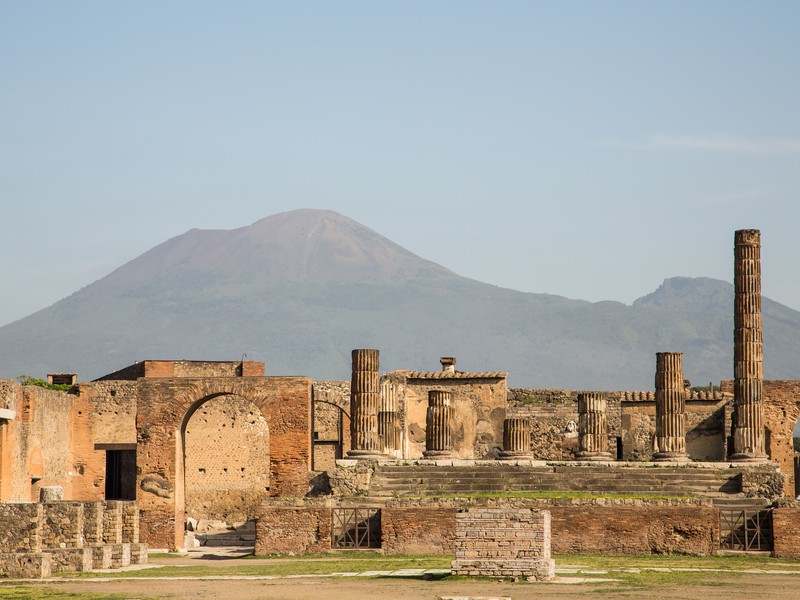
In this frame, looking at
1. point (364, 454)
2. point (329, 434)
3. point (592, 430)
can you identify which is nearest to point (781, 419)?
point (592, 430)

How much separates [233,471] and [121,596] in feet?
72.1

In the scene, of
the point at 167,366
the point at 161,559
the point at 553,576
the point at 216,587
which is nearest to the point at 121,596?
the point at 216,587

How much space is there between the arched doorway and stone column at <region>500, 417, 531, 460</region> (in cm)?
844

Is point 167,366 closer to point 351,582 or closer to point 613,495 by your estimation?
point 613,495

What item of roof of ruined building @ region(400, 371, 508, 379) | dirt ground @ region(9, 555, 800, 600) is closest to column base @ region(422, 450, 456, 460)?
roof of ruined building @ region(400, 371, 508, 379)

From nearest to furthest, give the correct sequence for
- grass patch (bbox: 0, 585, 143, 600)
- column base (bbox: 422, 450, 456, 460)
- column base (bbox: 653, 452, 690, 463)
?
grass patch (bbox: 0, 585, 143, 600) → column base (bbox: 653, 452, 690, 463) → column base (bbox: 422, 450, 456, 460)

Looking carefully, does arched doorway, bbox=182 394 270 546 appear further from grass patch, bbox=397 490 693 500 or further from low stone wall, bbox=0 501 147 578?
low stone wall, bbox=0 501 147 578

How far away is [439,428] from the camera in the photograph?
123ft

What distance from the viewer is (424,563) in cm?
2689

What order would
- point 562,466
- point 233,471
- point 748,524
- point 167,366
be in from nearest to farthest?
point 748,524 → point 562,466 → point 233,471 → point 167,366

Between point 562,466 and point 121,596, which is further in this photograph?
point 562,466

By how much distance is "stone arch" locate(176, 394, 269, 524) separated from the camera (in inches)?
1686

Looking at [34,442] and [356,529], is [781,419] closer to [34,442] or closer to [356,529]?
[356,529]

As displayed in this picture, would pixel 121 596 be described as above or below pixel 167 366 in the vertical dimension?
below
